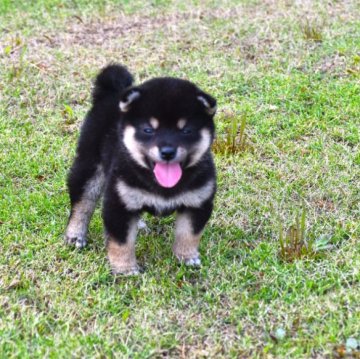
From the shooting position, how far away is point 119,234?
4.15 metres

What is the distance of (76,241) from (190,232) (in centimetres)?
89

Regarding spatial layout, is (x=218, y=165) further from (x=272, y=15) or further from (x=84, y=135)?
(x=272, y=15)

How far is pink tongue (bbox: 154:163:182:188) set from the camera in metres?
3.95

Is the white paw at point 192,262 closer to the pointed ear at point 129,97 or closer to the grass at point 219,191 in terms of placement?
the grass at point 219,191

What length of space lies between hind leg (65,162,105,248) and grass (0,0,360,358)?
13 cm

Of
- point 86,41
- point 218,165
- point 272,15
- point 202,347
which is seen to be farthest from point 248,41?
point 202,347

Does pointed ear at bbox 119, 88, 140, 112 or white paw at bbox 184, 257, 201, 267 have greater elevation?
pointed ear at bbox 119, 88, 140, 112

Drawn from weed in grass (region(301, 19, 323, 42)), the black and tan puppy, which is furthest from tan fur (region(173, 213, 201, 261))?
weed in grass (region(301, 19, 323, 42))

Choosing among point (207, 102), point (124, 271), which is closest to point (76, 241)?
point (124, 271)

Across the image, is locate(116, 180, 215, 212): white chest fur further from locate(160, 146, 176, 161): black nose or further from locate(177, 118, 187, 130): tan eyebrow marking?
locate(177, 118, 187, 130): tan eyebrow marking

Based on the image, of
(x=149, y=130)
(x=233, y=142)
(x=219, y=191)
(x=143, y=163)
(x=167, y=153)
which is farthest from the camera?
(x=233, y=142)

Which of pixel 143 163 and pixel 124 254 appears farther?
pixel 124 254

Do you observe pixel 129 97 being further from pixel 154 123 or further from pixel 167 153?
pixel 167 153

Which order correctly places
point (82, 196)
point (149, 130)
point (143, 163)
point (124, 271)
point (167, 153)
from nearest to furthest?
point (167, 153), point (149, 130), point (143, 163), point (124, 271), point (82, 196)
